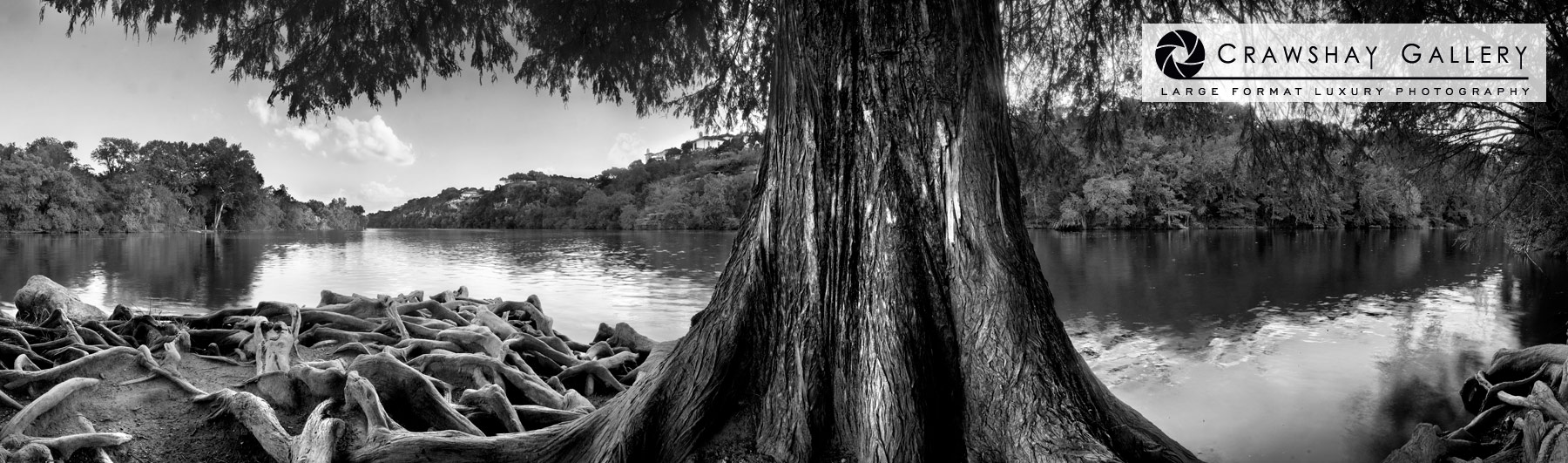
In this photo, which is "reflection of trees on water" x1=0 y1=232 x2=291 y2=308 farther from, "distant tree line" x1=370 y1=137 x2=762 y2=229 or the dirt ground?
"distant tree line" x1=370 y1=137 x2=762 y2=229

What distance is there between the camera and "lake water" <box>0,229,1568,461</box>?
601 cm

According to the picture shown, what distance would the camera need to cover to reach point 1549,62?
6910 millimetres

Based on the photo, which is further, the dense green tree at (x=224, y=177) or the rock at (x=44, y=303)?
the dense green tree at (x=224, y=177)

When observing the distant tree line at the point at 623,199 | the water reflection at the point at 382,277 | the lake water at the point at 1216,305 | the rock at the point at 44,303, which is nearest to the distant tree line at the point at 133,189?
the water reflection at the point at 382,277

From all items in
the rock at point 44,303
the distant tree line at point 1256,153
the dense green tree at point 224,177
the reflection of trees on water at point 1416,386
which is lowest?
the reflection of trees on water at point 1416,386

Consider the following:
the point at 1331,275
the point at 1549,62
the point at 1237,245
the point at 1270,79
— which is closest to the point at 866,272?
the point at 1270,79

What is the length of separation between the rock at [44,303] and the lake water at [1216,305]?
4.71m

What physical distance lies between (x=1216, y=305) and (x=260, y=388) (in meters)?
13.1

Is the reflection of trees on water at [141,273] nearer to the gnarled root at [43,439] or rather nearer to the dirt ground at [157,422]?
the dirt ground at [157,422]

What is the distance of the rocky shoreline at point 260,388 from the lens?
9.64 feet

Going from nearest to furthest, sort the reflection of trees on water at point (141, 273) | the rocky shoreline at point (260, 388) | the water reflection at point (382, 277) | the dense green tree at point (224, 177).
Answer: the rocky shoreline at point (260, 388)
the water reflection at point (382, 277)
the reflection of trees on water at point (141, 273)
the dense green tree at point (224, 177)

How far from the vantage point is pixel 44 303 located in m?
6.01

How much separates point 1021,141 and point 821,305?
18.7 ft

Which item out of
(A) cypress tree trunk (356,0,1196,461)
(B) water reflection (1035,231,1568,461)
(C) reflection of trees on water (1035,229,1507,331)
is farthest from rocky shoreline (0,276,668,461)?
(C) reflection of trees on water (1035,229,1507,331)
